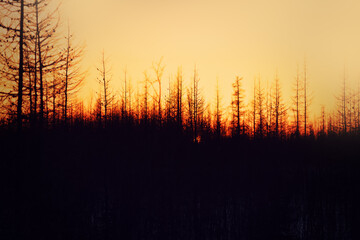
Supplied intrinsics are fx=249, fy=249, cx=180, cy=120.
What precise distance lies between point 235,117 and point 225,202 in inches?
755

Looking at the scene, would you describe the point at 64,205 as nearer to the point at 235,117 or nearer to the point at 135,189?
the point at 135,189

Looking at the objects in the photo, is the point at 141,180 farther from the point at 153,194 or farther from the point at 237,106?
the point at 237,106

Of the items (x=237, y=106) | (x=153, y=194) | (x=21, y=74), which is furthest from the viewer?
(x=237, y=106)

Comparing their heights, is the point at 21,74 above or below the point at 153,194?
above

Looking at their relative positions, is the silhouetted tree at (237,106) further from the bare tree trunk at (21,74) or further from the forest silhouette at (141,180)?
the bare tree trunk at (21,74)

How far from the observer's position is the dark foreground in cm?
994

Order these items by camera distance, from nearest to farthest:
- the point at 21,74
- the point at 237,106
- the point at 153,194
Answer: the point at 21,74, the point at 153,194, the point at 237,106

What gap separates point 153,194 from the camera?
14.7 m

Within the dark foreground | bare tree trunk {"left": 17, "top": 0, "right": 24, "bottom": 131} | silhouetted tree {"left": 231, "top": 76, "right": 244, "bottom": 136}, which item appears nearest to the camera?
the dark foreground

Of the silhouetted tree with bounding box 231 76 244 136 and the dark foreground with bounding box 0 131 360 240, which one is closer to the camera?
the dark foreground with bounding box 0 131 360 240

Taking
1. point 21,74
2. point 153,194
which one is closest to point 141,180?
point 153,194

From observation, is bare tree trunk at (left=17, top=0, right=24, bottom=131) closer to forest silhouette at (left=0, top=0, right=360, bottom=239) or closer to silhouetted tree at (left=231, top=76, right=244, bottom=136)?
forest silhouette at (left=0, top=0, right=360, bottom=239)

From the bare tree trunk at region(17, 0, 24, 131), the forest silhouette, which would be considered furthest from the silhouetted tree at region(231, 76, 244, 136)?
the bare tree trunk at region(17, 0, 24, 131)

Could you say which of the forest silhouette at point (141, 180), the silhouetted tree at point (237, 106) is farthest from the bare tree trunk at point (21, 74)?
the silhouetted tree at point (237, 106)
